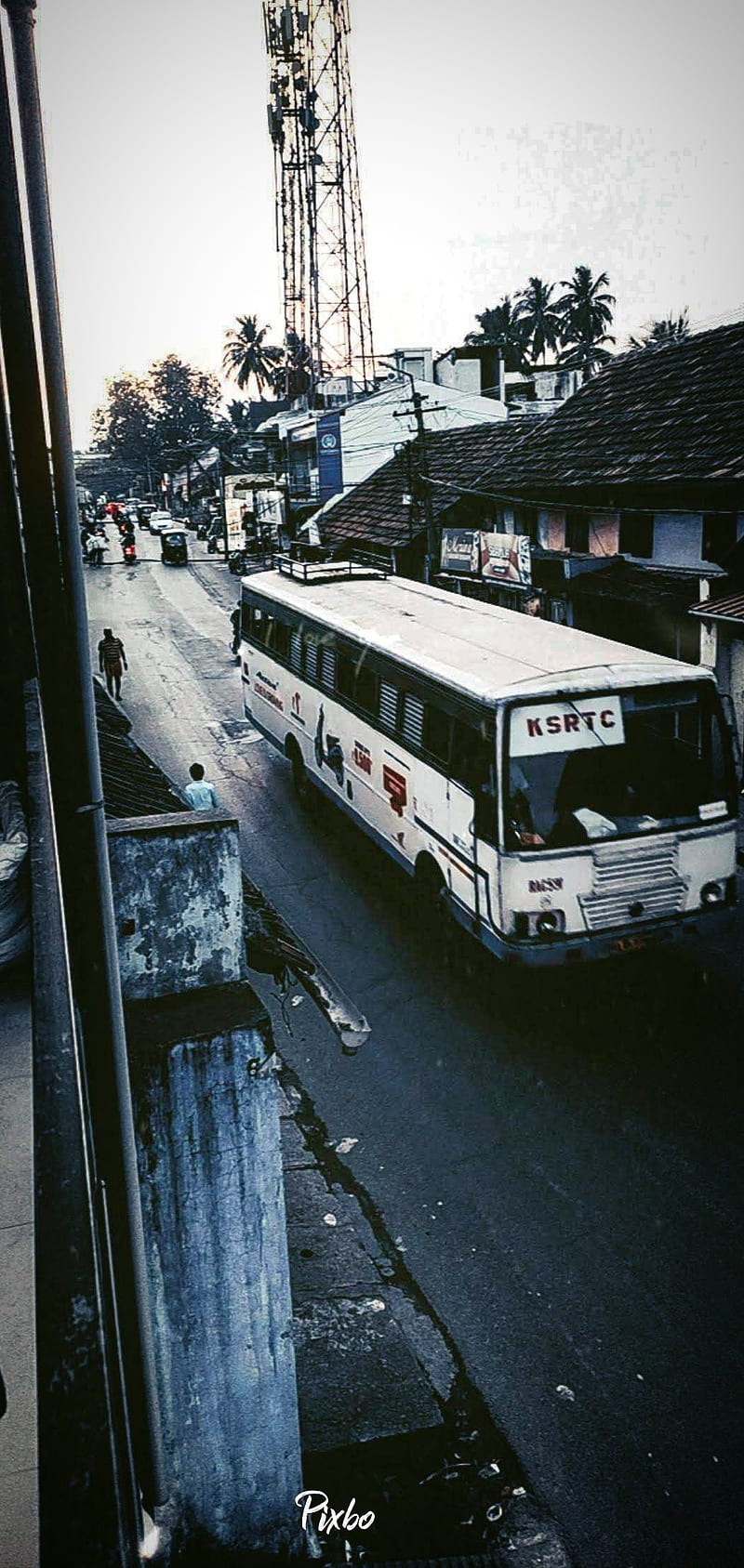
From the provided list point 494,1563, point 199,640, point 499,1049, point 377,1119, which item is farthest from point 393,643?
point 199,640

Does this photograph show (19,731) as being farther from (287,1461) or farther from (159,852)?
(287,1461)

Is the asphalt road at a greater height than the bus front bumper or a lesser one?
lesser

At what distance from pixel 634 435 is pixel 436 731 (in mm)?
10087

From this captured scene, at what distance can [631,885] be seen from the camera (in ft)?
26.6

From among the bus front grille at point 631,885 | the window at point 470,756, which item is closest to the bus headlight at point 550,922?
the bus front grille at point 631,885

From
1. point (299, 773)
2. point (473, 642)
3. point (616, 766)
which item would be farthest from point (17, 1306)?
point (299, 773)

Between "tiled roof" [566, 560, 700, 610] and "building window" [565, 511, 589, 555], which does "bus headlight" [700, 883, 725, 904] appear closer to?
"tiled roof" [566, 560, 700, 610]

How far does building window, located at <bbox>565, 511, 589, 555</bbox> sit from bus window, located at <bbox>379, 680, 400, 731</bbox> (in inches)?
346

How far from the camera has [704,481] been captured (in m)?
13.5

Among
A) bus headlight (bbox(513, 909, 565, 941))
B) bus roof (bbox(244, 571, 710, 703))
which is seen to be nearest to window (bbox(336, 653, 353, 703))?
bus roof (bbox(244, 571, 710, 703))

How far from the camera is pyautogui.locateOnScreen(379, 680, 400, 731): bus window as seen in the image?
34.1 ft

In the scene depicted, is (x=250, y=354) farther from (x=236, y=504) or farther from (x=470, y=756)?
(x=470, y=756)

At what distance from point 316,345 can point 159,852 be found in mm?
49002

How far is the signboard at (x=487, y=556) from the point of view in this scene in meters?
19.9
